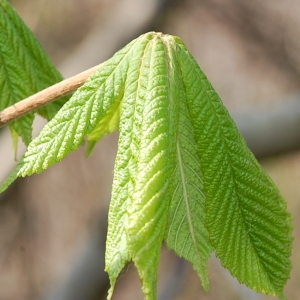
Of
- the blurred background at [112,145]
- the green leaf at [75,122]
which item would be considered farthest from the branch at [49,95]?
the blurred background at [112,145]

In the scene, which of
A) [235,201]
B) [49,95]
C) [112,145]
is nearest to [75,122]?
[49,95]

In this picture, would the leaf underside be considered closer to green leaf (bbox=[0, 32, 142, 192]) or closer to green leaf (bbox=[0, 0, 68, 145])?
green leaf (bbox=[0, 32, 142, 192])

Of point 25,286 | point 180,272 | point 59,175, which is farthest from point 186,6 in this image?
point 25,286

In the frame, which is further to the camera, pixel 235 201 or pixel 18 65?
pixel 18 65

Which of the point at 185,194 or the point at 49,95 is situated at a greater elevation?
the point at 49,95

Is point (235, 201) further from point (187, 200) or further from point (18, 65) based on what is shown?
point (18, 65)

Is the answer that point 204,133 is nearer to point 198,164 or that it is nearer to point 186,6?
point 198,164

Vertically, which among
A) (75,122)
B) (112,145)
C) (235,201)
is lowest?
(235,201)
